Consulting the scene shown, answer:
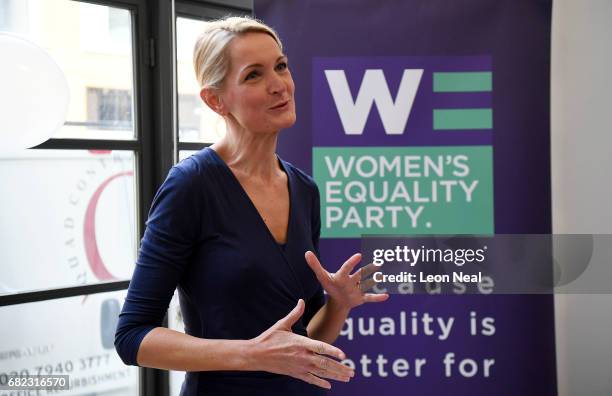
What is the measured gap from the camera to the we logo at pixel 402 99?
2518mm

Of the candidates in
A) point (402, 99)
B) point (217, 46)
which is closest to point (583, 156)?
point (402, 99)

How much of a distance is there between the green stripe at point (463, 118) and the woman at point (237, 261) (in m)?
Result: 1.21

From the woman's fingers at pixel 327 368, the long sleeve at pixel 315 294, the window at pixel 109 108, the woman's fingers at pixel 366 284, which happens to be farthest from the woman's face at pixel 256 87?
the window at pixel 109 108

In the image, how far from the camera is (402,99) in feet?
8.25

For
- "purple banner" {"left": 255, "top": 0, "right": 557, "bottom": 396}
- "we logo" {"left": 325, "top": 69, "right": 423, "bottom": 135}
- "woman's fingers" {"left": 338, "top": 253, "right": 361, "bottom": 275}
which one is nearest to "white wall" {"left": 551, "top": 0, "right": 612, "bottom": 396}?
"purple banner" {"left": 255, "top": 0, "right": 557, "bottom": 396}

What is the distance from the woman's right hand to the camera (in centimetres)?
110

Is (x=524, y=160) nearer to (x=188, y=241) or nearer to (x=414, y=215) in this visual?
(x=414, y=215)

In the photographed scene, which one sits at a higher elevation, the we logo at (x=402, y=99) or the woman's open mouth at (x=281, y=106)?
the we logo at (x=402, y=99)

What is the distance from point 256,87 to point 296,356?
54cm

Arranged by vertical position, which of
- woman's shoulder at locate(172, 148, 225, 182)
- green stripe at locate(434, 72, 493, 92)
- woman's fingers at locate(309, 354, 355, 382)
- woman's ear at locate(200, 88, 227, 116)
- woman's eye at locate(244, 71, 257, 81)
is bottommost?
woman's fingers at locate(309, 354, 355, 382)

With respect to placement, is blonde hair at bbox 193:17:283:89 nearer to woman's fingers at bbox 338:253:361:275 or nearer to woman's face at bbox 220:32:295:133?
woman's face at bbox 220:32:295:133

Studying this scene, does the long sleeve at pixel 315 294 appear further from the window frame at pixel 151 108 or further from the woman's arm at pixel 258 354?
the window frame at pixel 151 108

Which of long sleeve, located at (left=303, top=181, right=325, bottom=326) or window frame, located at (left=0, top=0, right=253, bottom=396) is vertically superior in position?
window frame, located at (left=0, top=0, right=253, bottom=396)

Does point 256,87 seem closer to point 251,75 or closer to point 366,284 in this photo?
point 251,75
